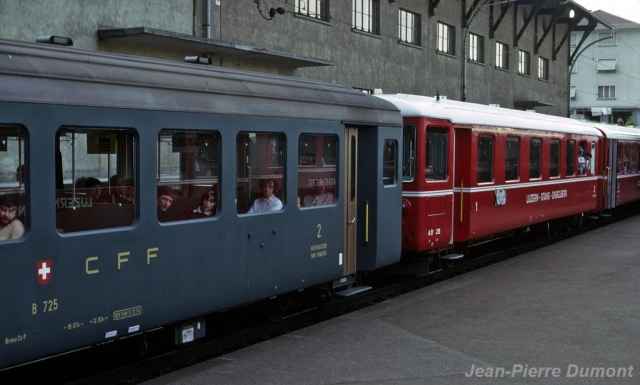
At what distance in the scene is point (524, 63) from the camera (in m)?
40.2

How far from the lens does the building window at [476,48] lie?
33.7 metres

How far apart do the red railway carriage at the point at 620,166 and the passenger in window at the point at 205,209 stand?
1772 centimetres

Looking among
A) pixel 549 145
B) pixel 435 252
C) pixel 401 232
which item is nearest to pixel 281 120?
pixel 401 232

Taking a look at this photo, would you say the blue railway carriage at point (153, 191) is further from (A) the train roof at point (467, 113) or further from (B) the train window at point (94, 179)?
(A) the train roof at point (467, 113)

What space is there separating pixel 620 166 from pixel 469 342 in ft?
61.7

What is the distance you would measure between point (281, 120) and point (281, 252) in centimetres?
134

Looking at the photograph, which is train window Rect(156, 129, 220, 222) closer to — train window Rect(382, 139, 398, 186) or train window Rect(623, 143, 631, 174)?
train window Rect(382, 139, 398, 186)

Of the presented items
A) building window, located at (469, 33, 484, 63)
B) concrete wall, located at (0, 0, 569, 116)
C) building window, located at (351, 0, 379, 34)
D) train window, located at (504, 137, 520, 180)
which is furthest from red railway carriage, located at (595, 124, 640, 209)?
train window, located at (504, 137, 520, 180)

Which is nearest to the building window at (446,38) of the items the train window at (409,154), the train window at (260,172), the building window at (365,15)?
the building window at (365,15)

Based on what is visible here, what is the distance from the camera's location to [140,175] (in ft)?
22.4

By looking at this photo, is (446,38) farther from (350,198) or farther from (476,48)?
(350,198)

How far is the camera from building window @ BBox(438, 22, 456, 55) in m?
30.6

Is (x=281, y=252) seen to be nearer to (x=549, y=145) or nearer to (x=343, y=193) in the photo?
(x=343, y=193)

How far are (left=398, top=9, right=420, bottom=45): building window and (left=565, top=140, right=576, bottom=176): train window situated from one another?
9.15 meters
